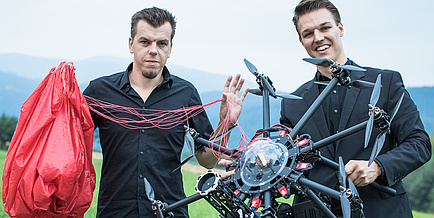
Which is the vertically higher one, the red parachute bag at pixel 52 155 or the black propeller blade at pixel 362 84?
the black propeller blade at pixel 362 84

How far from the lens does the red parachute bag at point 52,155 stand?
2.86 m

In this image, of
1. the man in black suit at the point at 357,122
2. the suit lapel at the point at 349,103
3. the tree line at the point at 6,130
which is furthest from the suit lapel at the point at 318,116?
the tree line at the point at 6,130

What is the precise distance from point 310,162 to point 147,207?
1300mm

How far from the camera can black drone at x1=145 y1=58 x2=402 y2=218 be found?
8.11 ft

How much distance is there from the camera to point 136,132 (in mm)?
3385

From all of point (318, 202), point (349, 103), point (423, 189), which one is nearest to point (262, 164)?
point (318, 202)

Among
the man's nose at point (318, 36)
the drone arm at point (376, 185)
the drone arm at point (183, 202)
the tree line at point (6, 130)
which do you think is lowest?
the tree line at point (6, 130)

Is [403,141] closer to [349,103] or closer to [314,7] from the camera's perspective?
[349,103]

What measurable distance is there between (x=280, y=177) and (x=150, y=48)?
152 centimetres

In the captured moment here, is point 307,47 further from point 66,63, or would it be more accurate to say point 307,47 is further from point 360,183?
point 66,63

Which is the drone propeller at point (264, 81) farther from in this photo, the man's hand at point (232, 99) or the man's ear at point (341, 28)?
the man's ear at point (341, 28)

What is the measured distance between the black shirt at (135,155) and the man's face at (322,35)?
3.51ft

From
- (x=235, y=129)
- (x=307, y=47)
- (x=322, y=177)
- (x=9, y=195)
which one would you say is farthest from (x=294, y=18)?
(x=9, y=195)

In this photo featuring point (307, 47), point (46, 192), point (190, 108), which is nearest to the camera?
point (46, 192)
